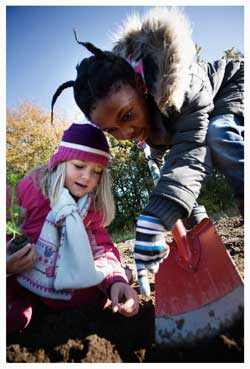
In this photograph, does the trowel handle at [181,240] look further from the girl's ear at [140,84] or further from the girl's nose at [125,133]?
the girl's ear at [140,84]

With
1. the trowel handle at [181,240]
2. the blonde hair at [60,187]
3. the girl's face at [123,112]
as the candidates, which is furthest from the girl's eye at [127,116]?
the trowel handle at [181,240]

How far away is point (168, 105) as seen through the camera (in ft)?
3.99

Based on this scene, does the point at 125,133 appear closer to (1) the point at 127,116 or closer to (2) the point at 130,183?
(1) the point at 127,116

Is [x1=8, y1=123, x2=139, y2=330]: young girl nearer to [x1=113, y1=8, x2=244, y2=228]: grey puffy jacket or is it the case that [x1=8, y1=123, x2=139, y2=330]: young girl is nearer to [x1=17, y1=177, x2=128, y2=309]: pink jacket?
[x1=17, y1=177, x2=128, y2=309]: pink jacket

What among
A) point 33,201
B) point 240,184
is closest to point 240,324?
point 240,184

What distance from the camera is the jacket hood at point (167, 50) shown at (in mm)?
1190


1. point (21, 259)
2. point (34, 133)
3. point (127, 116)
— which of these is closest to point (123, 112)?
point (127, 116)

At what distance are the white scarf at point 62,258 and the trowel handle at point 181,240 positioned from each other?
0.35 metres

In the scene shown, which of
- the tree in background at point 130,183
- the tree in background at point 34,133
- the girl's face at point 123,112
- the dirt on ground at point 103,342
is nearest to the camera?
the dirt on ground at point 103,342

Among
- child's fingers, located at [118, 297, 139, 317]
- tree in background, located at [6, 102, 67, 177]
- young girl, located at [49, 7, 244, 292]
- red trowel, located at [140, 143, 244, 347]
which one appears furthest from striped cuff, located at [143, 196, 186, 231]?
tree in background, located at [6, 102, 67, 177]

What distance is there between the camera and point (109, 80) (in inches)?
50.4

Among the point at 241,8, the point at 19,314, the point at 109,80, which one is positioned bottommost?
the point at 19,314
